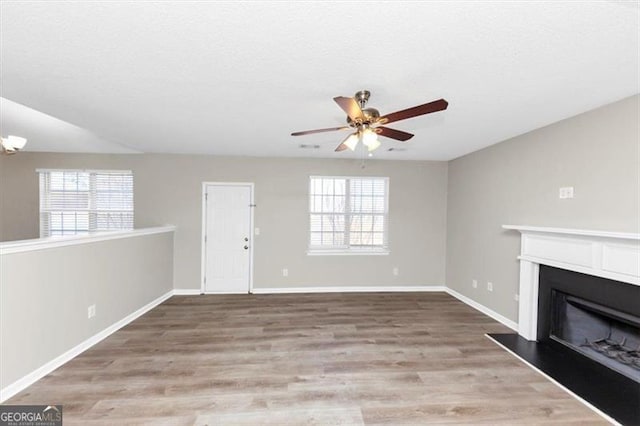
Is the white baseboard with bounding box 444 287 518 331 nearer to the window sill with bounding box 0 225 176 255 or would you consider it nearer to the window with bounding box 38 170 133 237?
the window sill with bounding box 0 225 176 255

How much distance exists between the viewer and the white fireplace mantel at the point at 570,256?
2.19 m

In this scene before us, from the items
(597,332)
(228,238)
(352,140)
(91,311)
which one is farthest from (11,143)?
(597,332)

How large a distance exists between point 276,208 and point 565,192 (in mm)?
3916

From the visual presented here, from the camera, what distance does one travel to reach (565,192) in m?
2.85

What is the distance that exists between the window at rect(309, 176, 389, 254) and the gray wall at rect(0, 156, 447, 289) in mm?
152

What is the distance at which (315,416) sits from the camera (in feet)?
6.33

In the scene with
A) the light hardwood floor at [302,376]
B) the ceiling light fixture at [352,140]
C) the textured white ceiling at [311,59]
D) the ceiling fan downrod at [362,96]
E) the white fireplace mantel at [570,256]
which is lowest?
the light hardwood floor at [302,376]

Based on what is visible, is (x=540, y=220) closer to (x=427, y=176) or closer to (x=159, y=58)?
(x=427, y=176)

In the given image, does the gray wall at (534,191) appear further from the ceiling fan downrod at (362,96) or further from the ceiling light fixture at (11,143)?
the ceiling light fixture at (11,143)

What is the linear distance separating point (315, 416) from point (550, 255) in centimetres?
283

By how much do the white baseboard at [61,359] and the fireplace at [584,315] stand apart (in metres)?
4.37

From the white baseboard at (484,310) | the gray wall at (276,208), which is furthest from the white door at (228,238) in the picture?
the white baseboard at (484,310)

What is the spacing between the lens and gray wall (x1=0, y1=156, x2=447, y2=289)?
15.3ft

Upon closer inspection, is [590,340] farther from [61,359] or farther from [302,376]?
[61,359]
